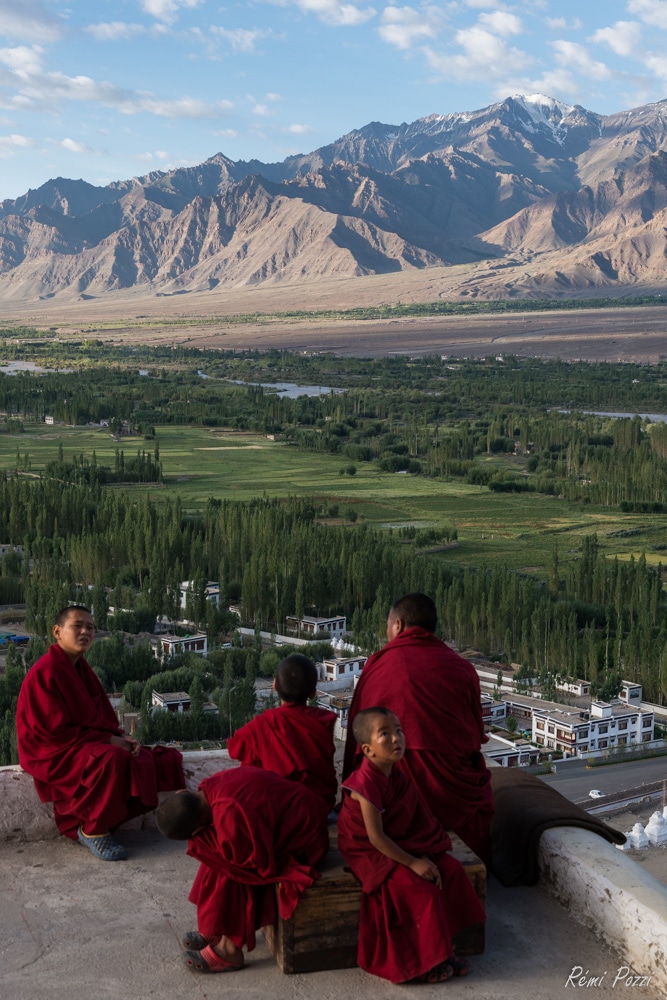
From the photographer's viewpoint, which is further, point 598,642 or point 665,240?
point 665,240

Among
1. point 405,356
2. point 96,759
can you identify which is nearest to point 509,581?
point 96,759

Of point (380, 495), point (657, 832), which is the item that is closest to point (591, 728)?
point (657, 832)

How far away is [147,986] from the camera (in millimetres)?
5289

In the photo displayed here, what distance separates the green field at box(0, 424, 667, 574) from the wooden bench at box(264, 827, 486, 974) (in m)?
29.4

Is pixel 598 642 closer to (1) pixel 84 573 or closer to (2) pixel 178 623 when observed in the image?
(2) pixel 178 623

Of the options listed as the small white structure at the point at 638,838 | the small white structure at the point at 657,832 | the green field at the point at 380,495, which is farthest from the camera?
the green field at the point at 380,495

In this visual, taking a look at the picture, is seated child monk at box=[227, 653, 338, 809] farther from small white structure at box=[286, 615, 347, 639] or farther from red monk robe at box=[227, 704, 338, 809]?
small white structure at box=[286, 615, 347, 639]

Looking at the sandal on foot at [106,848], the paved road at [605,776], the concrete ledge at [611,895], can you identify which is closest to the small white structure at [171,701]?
the paved road at [605,776]

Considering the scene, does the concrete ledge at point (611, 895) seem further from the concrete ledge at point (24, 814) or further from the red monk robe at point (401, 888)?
the concrete ledge at point (24, 814)

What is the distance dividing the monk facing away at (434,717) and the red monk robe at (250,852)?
0.50 m

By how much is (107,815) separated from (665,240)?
7334 inches

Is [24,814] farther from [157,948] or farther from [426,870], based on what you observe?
[426,870]

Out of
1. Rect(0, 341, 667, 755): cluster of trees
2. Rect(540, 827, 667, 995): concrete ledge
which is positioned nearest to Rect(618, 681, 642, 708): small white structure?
Rect(0, 341, 667, 755): cluster of trees

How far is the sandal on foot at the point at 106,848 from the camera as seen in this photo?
6.59 metres
